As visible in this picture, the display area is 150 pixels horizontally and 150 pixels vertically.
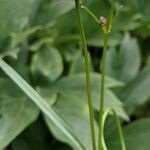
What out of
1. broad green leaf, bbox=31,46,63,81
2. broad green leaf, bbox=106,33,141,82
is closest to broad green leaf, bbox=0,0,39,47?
broad green leaf, bbox=31,46,63,81

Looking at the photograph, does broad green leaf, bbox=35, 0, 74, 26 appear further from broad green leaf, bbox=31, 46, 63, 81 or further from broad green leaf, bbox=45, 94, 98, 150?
broad green leaf, bbox=45, 94, 98, 150

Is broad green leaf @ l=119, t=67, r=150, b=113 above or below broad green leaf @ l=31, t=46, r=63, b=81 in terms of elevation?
below

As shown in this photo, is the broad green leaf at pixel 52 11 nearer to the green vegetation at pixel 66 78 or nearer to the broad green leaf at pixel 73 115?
the green vegetation at pixel 66 78

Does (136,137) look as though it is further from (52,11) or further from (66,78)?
(52,11)

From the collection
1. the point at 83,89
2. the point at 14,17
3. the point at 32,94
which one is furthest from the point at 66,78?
the point at 32,94

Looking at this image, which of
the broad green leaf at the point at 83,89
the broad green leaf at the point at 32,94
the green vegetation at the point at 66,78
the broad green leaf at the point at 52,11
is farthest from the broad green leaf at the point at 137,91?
the broad green leaf at the point at 32,94

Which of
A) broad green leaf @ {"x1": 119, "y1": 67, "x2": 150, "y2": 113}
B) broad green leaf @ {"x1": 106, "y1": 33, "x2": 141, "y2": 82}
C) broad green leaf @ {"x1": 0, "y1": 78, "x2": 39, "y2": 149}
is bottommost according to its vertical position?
broad green leaf @ {"x1": 119, "y1": 67, "x2": 150, "y2": 113}
